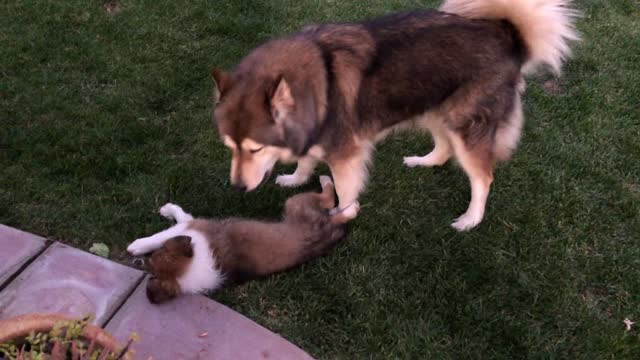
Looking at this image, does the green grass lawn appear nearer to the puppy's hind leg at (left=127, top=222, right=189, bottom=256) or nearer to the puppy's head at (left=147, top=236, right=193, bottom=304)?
the puppy's hind leg at (left=127, top=222, right=189, bottom=256)

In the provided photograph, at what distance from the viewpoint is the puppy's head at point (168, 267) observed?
252 centimetres

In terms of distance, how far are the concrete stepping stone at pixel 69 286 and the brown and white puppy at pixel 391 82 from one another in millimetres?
779

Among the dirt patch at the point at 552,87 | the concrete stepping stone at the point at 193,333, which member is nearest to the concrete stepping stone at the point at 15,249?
the concrete stepping stone at the point at 193,333

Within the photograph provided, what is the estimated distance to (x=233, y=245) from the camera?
116 inches

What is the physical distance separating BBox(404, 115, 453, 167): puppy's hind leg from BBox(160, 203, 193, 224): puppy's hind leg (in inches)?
62.5

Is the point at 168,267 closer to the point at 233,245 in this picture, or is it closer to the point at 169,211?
the point at 233,245

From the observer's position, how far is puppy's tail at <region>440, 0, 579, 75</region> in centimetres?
295

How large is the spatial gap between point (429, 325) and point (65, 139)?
2.75 m

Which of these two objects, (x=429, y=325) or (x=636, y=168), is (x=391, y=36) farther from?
(x=636, y=168)

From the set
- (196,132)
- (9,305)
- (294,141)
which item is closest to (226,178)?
(196,132)

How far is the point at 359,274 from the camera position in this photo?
3123 millimetres

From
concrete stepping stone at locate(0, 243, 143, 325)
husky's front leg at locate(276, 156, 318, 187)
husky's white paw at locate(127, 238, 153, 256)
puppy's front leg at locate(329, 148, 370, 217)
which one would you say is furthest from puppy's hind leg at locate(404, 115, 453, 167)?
concrete stepping stone at locate(0, 243, 143, 325)

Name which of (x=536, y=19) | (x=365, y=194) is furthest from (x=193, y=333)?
(x=536, y=19)

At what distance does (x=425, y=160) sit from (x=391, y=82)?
1.07 meters
